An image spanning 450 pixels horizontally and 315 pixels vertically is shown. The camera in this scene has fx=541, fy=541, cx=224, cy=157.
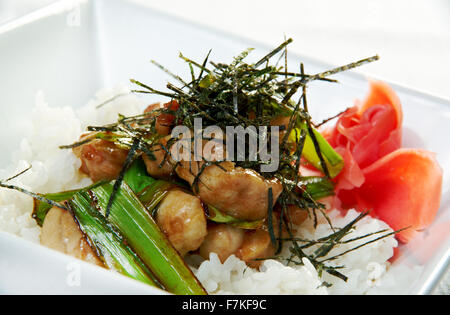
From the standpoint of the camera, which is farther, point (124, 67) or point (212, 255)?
point (124, 67)

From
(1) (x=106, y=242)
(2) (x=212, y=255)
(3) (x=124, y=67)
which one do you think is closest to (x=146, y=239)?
(1) (x=106, y=242)

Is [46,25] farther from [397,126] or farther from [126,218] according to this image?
[397,126]

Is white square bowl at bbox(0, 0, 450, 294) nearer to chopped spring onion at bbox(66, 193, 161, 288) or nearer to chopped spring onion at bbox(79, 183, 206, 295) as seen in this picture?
chopped spring onion at bbox(66, 193, 161, 288)

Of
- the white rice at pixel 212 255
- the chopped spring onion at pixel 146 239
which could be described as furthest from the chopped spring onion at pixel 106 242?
the white rice at pixel 212 255

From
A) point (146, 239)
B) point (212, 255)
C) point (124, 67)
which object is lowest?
point (212, 255)

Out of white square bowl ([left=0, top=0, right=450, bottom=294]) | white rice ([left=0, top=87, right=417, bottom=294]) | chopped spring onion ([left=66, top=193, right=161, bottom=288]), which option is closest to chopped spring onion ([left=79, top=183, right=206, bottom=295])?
chopped spring onion ([left=66, top=193, right=161, bottom=288])

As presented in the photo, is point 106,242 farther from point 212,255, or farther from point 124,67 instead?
point 124,67

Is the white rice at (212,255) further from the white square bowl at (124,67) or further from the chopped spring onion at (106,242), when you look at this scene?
the chopped spring onion at (106,242)
